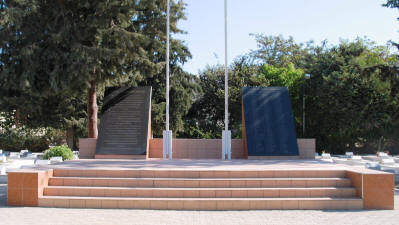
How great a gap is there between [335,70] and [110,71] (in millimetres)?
16092

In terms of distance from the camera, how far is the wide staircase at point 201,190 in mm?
8758

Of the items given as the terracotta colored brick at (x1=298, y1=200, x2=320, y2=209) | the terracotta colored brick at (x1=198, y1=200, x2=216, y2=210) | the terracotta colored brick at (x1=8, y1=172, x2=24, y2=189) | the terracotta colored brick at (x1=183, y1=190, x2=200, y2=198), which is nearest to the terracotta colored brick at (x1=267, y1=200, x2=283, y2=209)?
the terracotta colored brick at (x1=298, y1=200, x2=320, y2=209)

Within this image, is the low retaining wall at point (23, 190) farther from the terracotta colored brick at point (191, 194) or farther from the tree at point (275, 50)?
the tree at point (275, 50)

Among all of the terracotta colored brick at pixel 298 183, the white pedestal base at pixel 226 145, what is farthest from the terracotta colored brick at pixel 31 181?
the white pedestal base at pixel 226 145

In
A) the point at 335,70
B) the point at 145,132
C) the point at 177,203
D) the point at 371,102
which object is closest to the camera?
the point at 177,203

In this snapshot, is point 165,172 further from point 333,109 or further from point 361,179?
point 333,109

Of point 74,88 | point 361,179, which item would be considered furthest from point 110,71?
point 361,179

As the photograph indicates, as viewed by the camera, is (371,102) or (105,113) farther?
(371,102)

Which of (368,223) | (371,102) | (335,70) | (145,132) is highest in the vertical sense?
(335,70)

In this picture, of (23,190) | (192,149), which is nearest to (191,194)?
(23,190)

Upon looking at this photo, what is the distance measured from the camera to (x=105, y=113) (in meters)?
14.6

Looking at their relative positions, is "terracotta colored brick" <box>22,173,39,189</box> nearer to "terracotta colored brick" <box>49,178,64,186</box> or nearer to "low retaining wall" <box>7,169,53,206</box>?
"low retaining wall" <box>7,169,53,206</box>

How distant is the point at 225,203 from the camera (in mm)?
8711

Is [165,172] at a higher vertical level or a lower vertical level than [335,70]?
lower
